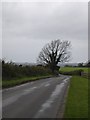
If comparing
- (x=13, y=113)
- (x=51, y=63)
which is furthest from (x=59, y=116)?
(x=51, y=63)

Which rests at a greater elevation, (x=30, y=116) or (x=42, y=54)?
(x=42, y=54)

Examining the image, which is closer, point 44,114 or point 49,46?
point 44,114

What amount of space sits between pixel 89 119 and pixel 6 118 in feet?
10.2

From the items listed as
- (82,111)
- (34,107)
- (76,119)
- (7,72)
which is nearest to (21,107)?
(34,107)

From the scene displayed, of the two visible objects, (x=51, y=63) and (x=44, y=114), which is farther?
(x=51, y=63)

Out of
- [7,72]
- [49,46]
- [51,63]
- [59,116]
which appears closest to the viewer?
[59,116]

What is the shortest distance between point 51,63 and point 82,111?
100 m

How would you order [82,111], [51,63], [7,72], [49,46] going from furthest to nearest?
[49,46] < [51,63] < [7,72] < [82,111]

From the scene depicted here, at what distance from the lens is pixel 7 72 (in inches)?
1558

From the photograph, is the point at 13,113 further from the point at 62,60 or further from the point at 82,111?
the point at 62,60

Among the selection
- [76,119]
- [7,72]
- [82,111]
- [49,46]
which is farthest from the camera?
[49,46]

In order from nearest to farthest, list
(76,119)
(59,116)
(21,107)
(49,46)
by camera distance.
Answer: (76,119) → (59,116) → (21,107) → (49,46)

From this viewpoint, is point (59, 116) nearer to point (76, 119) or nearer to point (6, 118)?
point (76, 119)

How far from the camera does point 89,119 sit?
12.7 metres
